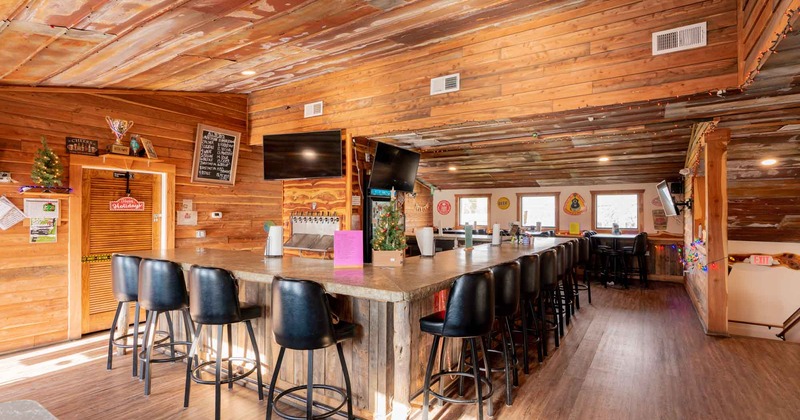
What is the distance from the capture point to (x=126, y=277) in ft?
11.4

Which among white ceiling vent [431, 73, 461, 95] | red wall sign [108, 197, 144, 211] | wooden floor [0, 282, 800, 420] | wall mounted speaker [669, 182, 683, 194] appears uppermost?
white ceiling vent [431, 73, 461, 95]

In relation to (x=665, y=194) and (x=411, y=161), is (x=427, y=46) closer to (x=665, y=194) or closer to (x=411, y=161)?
(x=411, y=161)

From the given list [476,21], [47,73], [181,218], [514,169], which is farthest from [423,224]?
[47,73]

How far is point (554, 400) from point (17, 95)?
565cm

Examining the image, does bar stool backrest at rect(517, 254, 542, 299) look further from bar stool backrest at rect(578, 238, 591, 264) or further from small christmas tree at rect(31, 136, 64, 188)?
small christmas tree at rect(31, 136, 64, 188)

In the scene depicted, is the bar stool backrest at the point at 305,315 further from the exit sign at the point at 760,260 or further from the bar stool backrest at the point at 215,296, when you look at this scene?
the exit sign at the point at 760,260

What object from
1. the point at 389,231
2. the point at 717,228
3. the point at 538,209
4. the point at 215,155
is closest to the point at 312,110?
the point at 215,155

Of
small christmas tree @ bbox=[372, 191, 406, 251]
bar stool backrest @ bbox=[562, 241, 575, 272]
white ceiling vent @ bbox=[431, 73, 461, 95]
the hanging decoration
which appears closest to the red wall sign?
small christmas tree @ bbox=[372, 191, 406, 251]

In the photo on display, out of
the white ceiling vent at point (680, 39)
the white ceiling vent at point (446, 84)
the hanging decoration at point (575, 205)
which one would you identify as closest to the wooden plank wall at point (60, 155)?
the white ceiling vent at point (446, 84)

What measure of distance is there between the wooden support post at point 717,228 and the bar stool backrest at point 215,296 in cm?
487

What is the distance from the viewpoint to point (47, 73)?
3.72m

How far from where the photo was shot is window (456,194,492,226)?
1061 centimetres

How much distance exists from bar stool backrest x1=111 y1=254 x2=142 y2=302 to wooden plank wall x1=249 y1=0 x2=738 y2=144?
2.73 m

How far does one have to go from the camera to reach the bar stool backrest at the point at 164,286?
306 cm
